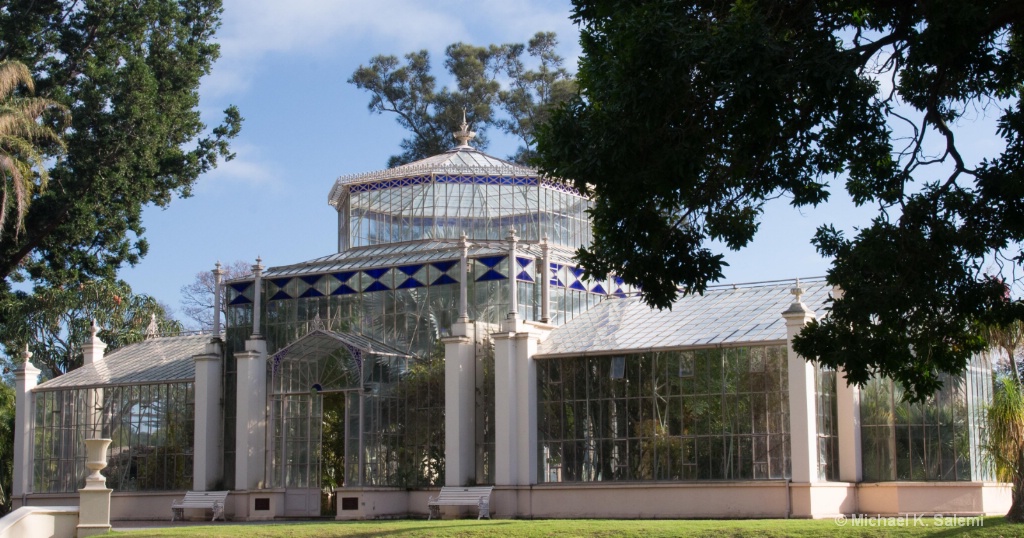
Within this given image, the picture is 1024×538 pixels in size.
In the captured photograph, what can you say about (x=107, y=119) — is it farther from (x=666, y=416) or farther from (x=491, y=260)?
(x=666, y=416)

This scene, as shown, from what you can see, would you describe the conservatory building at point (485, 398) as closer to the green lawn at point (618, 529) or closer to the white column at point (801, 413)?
the white column at point (801, 413)

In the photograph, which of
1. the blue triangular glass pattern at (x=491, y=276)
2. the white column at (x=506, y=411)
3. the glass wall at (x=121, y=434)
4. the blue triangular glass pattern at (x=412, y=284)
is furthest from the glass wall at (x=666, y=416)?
the glass wall at (x=121, y=434)

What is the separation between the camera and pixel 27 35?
4356cm

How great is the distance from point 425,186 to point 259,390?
8370mm

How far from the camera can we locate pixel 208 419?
1428 inches

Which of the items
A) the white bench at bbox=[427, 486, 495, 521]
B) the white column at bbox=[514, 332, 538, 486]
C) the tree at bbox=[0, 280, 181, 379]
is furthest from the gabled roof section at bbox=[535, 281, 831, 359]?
the tree at bbox=[0, 280, 181, 379]

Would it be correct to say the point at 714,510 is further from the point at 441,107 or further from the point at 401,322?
the point at 441,107

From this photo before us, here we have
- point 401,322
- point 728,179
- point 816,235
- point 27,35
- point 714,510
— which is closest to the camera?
point 728,179

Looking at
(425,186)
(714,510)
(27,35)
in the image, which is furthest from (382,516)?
(27,35)

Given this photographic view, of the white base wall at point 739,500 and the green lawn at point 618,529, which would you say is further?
the white base wall at point 739,500

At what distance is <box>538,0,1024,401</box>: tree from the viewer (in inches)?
535

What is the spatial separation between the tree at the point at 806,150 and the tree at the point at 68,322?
39030mm

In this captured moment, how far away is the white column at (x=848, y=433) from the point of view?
29250 mm

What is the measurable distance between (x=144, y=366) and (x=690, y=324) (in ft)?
59.7
